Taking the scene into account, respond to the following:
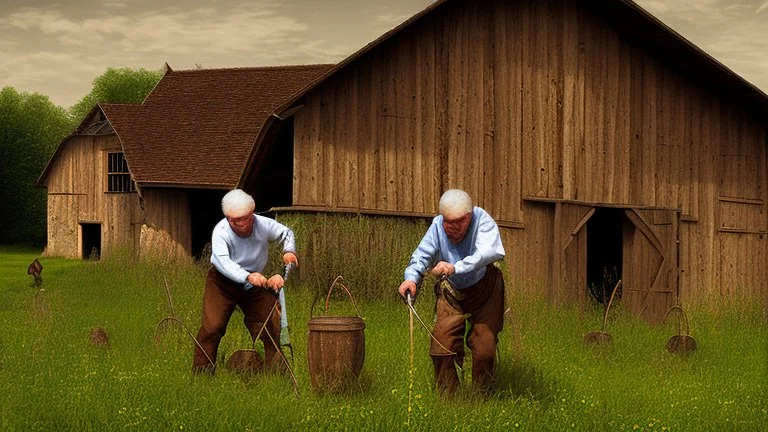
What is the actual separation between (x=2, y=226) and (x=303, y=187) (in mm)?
32812

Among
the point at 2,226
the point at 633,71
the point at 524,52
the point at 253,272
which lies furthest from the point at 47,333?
the point at 2,226

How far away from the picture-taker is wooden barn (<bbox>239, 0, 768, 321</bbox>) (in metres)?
16.4

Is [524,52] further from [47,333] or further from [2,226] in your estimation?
[2,226]

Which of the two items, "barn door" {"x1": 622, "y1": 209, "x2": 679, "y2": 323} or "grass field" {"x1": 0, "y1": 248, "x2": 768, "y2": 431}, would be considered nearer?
"grass field" {"x1": 0, "y1": 248, "x2": 768, "y2": 431}

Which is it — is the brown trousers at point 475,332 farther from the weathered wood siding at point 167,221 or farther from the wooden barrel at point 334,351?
the weathered wood siding at point 167,221

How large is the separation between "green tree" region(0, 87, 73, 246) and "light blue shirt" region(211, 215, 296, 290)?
37.9 m

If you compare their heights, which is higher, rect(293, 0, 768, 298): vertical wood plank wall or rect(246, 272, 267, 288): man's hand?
rect(293, 0, 768, 298): vertical wood plank wall

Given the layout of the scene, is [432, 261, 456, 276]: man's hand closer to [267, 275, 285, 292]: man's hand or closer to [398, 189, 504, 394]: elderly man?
[398, 189, 504, 394]: elderly man

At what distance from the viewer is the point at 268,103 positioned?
2630 centimetres

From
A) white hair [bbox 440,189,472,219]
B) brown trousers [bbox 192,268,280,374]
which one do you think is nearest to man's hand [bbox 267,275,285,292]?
brown trousers [bbox 192,268,280,374]

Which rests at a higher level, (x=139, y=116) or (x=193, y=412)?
(x=139, y=116)

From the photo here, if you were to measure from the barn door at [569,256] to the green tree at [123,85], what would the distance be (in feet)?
138

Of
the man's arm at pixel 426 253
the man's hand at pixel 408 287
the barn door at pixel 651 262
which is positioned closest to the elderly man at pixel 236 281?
the man's arm at pixel 426 253

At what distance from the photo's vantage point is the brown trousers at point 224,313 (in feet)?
28.7
